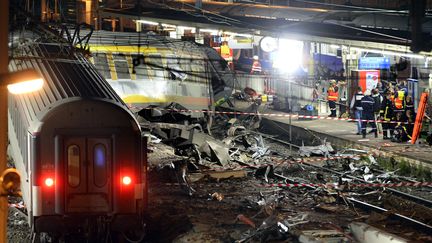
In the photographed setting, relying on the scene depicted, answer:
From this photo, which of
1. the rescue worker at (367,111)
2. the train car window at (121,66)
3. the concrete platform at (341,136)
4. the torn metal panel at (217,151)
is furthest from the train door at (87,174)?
the train car window at (121,66)

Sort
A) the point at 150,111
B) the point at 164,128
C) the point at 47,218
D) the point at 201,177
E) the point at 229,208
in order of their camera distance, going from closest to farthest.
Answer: the point at 47,218
the point at 229,208
the point at 201,177
the point at 164,128
the point at 150,111

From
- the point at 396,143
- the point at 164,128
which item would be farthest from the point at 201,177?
the point at 396,143

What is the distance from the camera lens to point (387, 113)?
73.5 ft

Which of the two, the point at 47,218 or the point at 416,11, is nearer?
the point at 47,218

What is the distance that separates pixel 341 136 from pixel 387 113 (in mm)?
2066

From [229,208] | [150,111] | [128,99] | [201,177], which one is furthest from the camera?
[128,99]

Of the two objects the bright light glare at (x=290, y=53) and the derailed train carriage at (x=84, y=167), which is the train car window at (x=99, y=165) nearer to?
the derailed train carriage at (x=84, y=167)

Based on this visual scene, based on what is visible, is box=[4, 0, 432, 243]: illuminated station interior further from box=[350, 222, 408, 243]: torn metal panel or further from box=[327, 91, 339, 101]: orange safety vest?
→ box=[327, 91, 339, 101]: orange safety vest

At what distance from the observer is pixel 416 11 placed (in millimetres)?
14367

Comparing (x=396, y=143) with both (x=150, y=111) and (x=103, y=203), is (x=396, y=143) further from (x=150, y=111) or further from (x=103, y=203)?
(x=103, y=203)

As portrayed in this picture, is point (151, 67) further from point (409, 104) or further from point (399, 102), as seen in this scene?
point (409, 104)

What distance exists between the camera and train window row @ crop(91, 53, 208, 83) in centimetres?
2541

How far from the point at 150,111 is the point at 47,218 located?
1347 cm

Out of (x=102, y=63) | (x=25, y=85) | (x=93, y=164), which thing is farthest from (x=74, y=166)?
(x=102, y=63)
